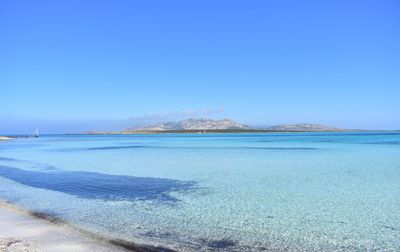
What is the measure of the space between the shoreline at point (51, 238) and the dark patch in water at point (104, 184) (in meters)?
3.31

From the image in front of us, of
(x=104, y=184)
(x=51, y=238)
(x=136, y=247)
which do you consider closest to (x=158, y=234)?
(x=136, y=247)

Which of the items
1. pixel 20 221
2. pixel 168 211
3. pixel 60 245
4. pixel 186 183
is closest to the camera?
pixel 60 245

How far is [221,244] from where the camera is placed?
7398 mm

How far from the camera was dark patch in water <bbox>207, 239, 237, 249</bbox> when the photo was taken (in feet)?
23.9

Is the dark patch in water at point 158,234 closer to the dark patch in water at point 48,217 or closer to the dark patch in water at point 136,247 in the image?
the dark patch in water at point 136,247

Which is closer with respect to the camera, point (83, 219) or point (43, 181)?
point (83, 219)

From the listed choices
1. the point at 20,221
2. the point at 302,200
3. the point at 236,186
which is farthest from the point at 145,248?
the point at 236,186

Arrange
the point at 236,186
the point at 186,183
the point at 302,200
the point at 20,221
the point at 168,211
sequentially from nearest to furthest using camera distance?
the point at 20,221 → the point at 168,211 → the point at 302,200 → the point at 236,186 → the point at 186,183

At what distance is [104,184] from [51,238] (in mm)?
8042

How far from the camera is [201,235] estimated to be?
26.3 feet

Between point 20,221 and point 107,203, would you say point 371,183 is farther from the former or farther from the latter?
point 20,221

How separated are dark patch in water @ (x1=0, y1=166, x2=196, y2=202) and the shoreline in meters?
3.31

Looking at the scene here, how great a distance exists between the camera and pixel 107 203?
1152 centimetres

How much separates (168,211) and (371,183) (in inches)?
324
